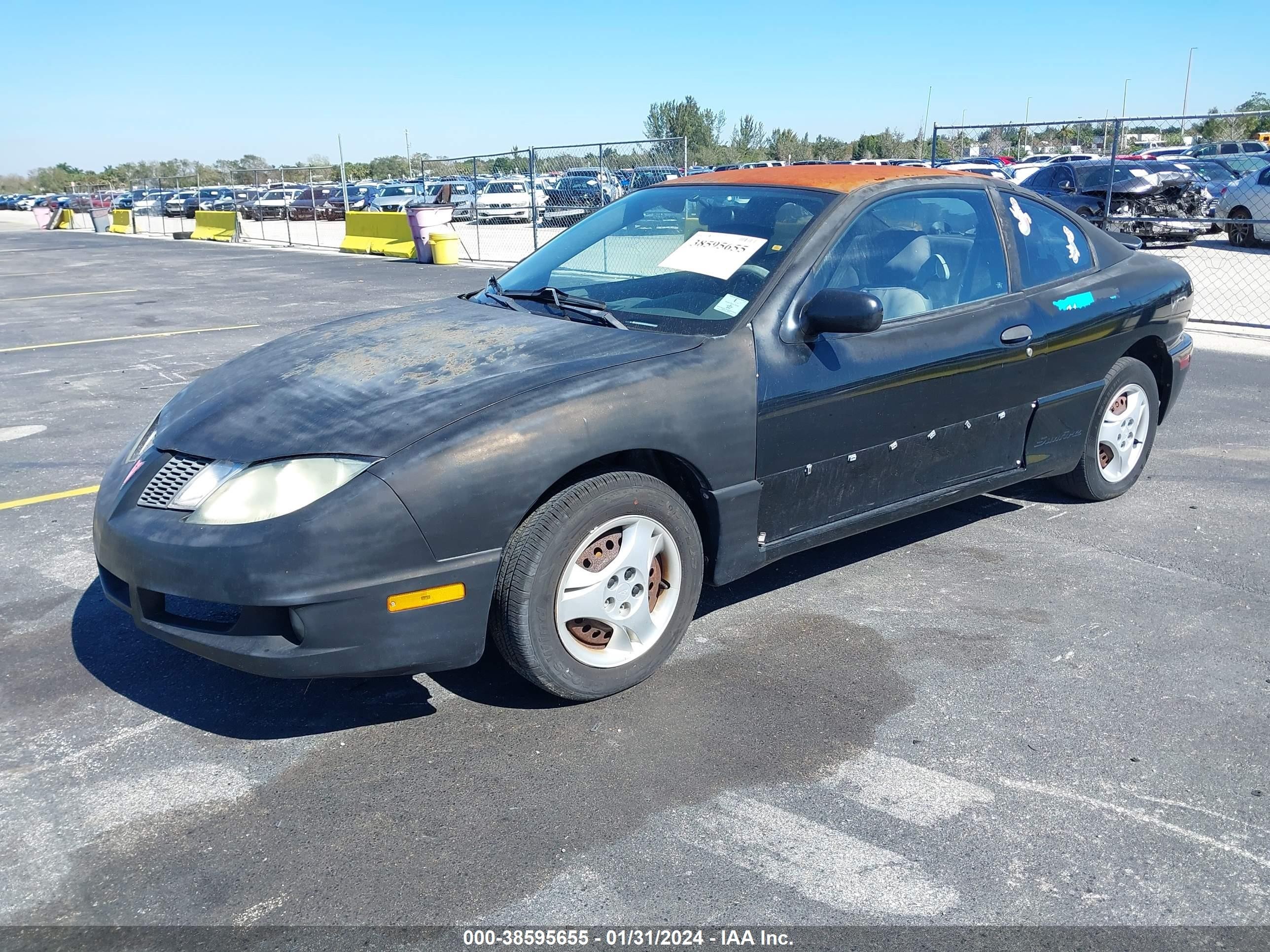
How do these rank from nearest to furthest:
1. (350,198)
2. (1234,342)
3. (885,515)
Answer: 1. (885,515)
2. (1234,342)
3. (350,198)

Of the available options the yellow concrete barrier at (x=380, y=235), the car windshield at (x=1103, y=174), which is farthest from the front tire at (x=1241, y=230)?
the yellow concrete barrier at (x=380, y=235)

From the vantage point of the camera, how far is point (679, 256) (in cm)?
395

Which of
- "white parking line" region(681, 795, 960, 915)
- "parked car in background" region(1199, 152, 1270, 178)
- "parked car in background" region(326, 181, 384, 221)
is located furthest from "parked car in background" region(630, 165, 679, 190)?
"parked car in background" region(326, 181, 384, 221)

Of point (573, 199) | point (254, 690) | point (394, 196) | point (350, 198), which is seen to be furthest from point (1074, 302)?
point (350, 198)

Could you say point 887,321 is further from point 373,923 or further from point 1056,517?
point 373,923

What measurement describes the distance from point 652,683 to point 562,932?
3.99 feet

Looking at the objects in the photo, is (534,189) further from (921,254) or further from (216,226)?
(216,226)

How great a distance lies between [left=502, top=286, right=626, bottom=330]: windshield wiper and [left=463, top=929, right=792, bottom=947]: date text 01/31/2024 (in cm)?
200

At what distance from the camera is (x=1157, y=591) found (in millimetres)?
4195

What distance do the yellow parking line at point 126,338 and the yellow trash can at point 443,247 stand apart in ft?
27.5

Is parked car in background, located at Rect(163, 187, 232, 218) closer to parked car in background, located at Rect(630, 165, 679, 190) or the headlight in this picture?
parked car in background, located at Rect(630, 165, 679, 190)

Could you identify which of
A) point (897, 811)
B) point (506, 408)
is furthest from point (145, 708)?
point (897, 811)

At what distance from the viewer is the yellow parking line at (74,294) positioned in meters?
15.8

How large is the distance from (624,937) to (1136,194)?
19.0 metres
